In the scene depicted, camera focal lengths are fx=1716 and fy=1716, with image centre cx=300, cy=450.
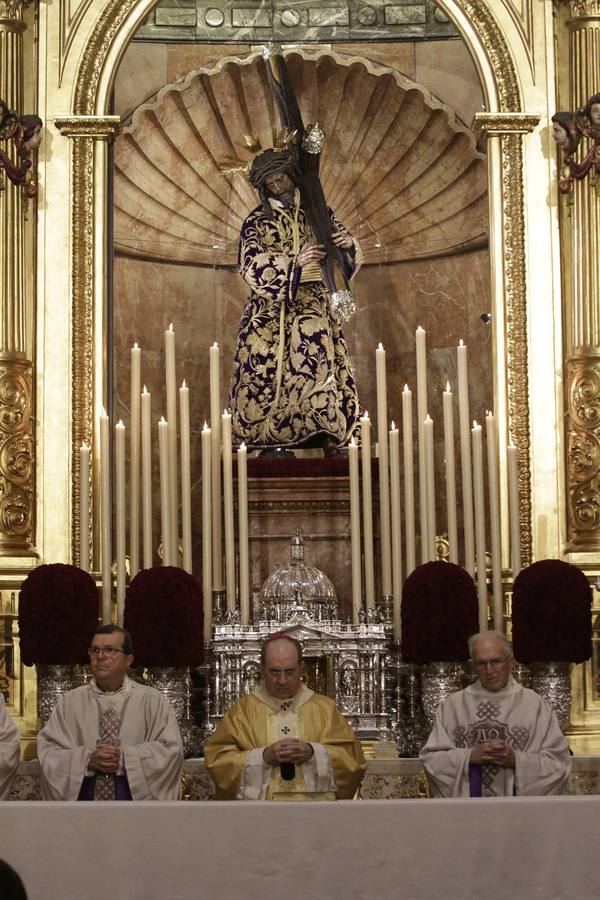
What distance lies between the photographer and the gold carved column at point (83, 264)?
9.21 metres

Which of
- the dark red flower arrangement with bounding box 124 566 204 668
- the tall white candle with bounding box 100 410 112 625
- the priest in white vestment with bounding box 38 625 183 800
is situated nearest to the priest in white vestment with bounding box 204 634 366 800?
the priest in white vestment with bounding box 38 625 183 800

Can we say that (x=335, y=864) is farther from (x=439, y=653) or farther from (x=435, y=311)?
(x=435, y=311)

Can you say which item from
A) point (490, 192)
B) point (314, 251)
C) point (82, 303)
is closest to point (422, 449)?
point (314, 251)

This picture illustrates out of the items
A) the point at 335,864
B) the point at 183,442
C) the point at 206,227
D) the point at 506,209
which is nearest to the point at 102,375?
the point at 183,442

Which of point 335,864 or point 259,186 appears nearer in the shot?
point 335,864

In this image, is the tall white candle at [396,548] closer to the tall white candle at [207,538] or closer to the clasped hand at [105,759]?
the tall white candle at [207,538]

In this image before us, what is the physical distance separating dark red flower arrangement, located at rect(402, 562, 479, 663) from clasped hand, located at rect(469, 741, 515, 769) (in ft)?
3.78

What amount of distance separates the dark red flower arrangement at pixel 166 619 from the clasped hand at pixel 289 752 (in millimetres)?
1317

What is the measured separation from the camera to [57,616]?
7.71 meters

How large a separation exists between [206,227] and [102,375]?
1.71 metres

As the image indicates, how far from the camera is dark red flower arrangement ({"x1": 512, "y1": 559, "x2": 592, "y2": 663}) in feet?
25.2

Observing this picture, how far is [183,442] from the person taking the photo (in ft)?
28.7

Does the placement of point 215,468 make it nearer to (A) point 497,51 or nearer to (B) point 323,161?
(B) point 323,161

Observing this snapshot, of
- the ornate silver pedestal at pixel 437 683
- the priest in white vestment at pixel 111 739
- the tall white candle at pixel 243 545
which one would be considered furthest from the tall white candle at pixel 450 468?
the priest in white vestment at pixel 111 739
